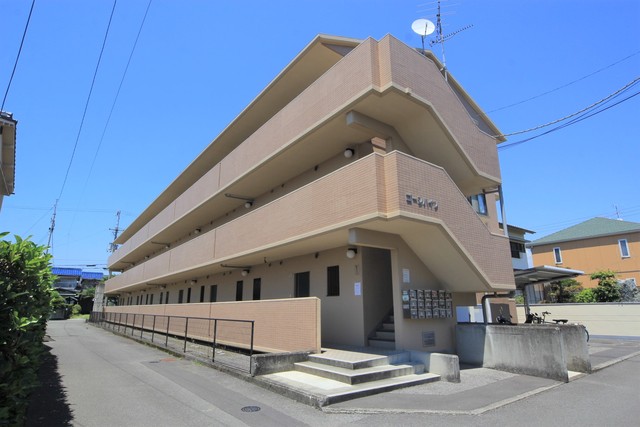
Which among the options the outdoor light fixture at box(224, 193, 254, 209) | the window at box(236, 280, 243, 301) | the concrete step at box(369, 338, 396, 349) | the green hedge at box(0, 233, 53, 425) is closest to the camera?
the green hedge at box(0, 233, 53, 425)

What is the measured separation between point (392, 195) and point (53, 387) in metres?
8.83

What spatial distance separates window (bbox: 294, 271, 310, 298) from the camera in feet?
43.4

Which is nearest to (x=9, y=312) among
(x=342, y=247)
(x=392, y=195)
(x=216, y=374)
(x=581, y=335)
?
(x=216, y=374)

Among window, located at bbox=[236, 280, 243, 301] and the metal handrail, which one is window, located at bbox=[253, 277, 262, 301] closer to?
window, located at bbox=[236, 280, 243, 301]

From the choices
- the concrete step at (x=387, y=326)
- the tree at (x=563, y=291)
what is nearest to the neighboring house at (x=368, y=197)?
the concrete step at (x=387, y=326)

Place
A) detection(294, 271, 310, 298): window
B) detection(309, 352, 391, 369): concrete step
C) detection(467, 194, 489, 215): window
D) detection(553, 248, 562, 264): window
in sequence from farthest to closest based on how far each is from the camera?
1. detection(553, 248, 562, 264): window
2. detection(467, 194, 489, 215): window
3. detection(294, 271, 310, 298): window
4. detection(309, 352, 391, 369): concrete step

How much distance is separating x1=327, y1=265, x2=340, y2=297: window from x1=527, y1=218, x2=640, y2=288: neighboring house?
2528 centimetres

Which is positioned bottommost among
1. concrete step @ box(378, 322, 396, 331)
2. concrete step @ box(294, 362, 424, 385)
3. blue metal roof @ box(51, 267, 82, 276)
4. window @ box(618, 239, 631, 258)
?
concrete step @ box(294, 362, 424, 385)

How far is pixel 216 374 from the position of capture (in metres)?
9.71

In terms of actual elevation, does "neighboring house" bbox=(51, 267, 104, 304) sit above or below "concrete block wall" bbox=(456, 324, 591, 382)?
above

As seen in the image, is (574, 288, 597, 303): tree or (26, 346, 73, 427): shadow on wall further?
(574, 288, 597, 303): tree

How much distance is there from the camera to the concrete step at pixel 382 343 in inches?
391

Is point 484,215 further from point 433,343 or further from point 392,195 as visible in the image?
point 392,195

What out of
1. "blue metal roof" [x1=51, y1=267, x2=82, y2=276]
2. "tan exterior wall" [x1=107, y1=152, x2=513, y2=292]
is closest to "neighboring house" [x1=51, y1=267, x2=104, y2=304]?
"blue metal roof" [x1=51, y1=267, x2=82, y2=276]
